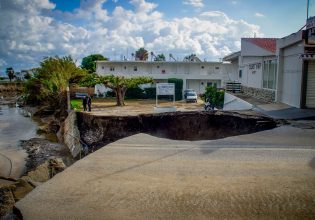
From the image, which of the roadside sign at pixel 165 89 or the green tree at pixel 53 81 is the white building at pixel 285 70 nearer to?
the roadside sign at pixel 165 89

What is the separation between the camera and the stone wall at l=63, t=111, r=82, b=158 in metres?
18.8

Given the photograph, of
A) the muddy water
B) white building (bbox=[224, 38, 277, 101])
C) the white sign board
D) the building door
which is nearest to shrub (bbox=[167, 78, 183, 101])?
white building (bbox=[224, 38, 277, 101])

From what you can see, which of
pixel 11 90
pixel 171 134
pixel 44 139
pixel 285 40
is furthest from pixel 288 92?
pixel 11 90

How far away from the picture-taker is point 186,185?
6.75m

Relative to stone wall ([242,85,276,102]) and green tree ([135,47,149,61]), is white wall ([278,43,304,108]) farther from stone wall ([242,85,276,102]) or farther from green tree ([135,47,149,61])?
green tree ([135,47,149,61])

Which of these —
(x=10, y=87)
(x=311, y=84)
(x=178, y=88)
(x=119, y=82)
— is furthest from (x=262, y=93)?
(x=10, y=87)

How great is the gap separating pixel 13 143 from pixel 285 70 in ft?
69.8

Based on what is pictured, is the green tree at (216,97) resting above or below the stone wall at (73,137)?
above

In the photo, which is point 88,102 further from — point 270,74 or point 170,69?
point 170,69

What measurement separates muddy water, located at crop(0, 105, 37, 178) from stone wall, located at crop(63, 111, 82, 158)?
306cm

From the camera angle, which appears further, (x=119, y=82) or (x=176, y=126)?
(x=119, y=82)

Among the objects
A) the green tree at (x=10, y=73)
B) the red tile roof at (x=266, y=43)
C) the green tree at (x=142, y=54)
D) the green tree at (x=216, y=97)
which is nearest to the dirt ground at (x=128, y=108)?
the green tree at (x=216, y=97)

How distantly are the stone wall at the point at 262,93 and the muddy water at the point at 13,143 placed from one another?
17.8 meters

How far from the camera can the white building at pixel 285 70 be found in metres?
16.5
